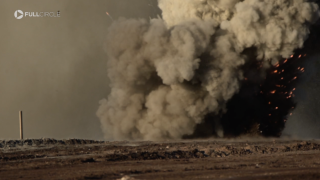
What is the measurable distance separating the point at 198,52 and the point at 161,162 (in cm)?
1504

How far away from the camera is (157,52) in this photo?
3653cm

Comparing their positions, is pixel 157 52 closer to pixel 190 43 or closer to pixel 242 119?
pixel 190 43

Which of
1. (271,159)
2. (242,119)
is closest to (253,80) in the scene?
(242,119)

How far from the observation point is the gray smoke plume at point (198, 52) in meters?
36.7

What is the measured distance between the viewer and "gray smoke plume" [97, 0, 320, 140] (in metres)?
36.7

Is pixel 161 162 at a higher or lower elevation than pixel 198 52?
lower

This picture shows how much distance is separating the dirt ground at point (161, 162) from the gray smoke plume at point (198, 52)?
23.6 feet

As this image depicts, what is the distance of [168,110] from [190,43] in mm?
5293

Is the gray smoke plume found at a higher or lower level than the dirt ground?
higher

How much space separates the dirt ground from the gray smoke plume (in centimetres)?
720

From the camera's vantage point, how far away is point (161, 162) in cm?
2311

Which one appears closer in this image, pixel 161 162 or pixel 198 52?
pixel 161 162

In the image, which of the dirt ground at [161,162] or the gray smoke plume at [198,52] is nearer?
the dirt ground at [161,162]

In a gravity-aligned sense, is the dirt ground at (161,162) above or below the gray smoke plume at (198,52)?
below
